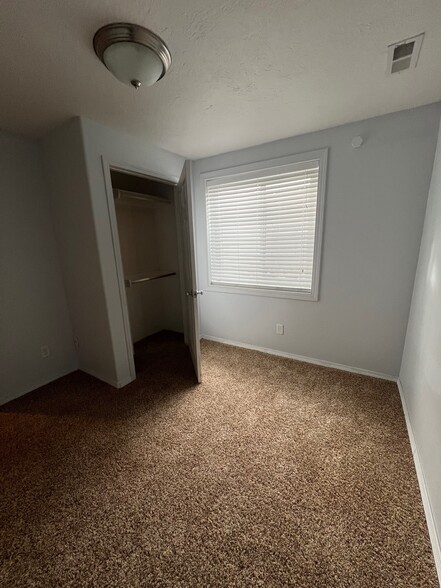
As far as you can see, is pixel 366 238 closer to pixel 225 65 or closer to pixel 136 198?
pixel 225 65

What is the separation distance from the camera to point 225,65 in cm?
129

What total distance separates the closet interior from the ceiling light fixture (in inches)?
65.4

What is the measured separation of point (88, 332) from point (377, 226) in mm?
2980

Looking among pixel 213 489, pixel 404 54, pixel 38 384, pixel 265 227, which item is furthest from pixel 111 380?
pixel 404 54

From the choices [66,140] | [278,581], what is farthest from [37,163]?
[278,581]

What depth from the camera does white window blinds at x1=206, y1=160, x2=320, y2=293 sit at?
2379 mm

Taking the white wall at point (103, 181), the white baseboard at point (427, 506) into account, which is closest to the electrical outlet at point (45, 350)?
the white wall at point (103, 181)

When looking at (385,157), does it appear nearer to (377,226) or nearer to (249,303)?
(377,226)

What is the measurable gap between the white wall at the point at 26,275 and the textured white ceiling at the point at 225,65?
0.35 meters

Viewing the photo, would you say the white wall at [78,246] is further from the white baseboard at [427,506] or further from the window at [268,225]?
the white baseboard at [427,506]

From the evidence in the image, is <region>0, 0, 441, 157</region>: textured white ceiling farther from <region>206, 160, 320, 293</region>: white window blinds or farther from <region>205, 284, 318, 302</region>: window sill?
<region>205, 284, 318, 302</region>: window sill

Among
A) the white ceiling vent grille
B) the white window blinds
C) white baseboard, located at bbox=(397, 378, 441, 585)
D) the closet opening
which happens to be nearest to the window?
the white window blinds

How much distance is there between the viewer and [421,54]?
1247 mm

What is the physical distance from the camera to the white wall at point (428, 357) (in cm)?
120
